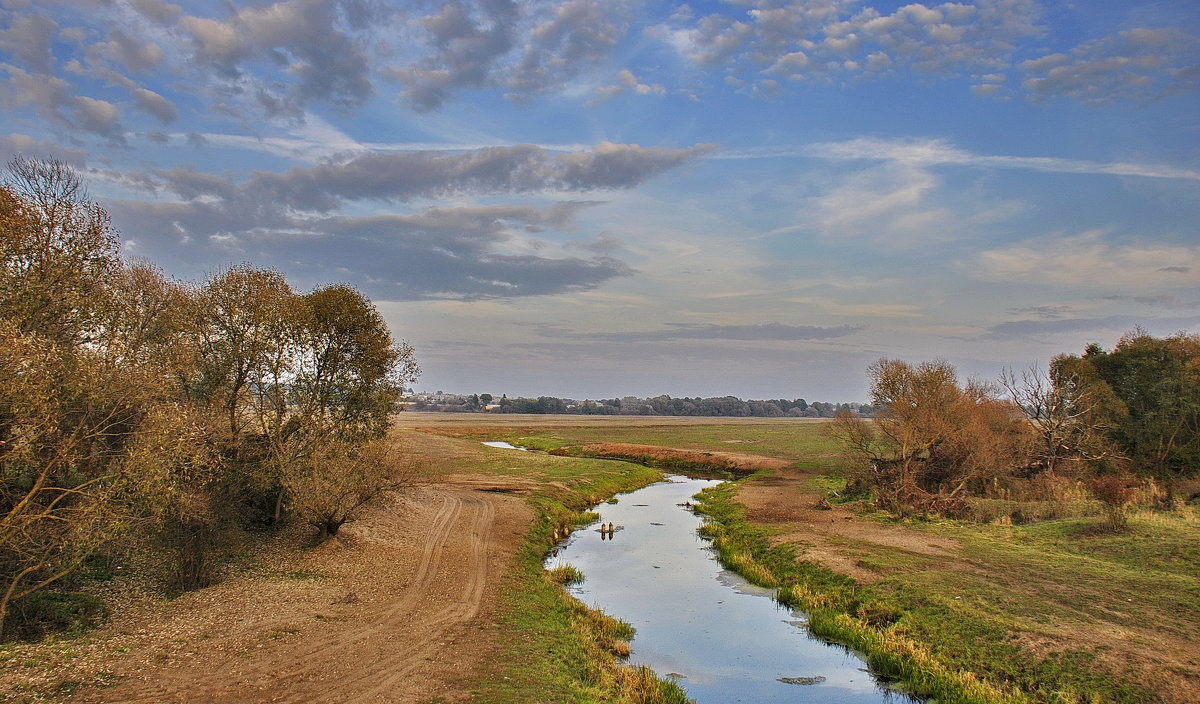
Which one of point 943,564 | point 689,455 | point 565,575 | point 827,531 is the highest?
point 943,564

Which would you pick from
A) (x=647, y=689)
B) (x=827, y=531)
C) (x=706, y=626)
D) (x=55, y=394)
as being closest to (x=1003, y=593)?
(x=706, y=626)

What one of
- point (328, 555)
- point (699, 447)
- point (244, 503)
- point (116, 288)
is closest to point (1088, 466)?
point (699, 447)

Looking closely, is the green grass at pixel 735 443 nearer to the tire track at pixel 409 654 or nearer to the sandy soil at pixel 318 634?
the tire track at pixel 409 654

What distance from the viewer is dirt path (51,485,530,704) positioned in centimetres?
1384

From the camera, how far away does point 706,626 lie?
21922 millimetres

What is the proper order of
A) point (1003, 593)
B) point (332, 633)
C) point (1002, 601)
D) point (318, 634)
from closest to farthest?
point (318, 634) < point (332, 633) < point (1002, 601) < point (1003, 593)

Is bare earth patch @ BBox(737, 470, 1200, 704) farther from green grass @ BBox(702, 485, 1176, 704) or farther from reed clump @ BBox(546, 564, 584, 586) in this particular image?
reed clump @ BBox(546, 564, 584, 586)

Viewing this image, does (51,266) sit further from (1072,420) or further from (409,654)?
(1072,420)

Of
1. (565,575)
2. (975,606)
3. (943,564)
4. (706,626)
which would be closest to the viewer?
(975,606)

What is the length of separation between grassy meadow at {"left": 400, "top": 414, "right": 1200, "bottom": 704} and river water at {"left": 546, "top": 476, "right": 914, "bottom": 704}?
3.91 feet

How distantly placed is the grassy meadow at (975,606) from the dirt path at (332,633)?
1659 mm

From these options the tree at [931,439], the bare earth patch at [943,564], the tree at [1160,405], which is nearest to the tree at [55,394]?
the bare earth patch at [943,564]

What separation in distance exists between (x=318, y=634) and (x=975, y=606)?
20689 millimetres

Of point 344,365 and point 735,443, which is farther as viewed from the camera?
point 735,443
